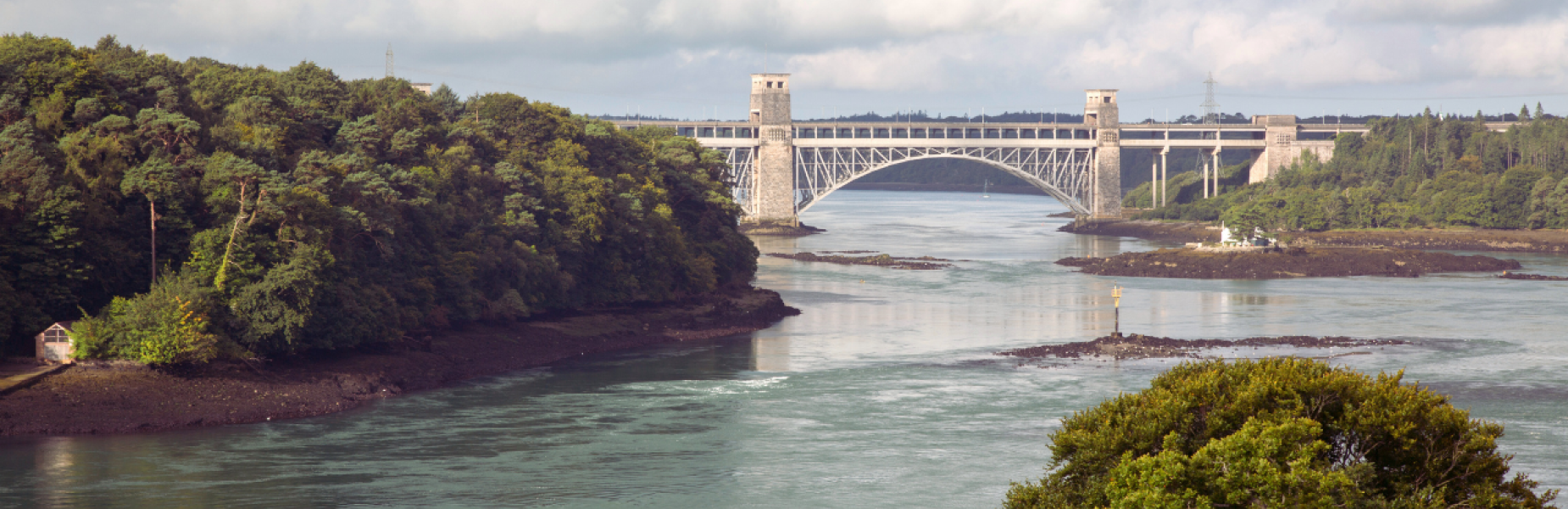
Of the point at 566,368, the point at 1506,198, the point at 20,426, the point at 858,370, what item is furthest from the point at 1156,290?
the point at 20,426

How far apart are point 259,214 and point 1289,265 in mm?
76364

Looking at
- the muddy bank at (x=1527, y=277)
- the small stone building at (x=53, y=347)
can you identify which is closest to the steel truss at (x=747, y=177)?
the muddy bank at (x=1527, y=277)

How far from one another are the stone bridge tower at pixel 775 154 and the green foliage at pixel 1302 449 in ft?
407

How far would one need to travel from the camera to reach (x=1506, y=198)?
120m

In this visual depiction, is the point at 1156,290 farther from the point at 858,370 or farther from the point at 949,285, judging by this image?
the point at 858,370

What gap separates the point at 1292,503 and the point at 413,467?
915 inches

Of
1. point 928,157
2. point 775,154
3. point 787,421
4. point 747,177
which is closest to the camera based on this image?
point 787,421

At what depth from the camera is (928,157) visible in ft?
455

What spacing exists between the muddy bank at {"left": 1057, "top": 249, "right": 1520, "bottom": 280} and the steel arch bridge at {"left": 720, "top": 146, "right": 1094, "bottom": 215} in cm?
4291

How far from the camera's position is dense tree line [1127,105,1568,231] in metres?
120

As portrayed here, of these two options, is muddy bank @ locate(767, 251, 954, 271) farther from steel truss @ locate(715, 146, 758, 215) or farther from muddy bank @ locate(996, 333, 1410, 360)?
muddy bank @ locate(996, 333, 1410, 360)

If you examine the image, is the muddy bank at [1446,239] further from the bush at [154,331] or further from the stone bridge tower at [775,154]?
the bush at [154,331]

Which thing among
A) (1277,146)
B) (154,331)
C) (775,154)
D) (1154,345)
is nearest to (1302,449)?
(154,331)

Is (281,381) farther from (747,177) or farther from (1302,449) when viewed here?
(747,177)
